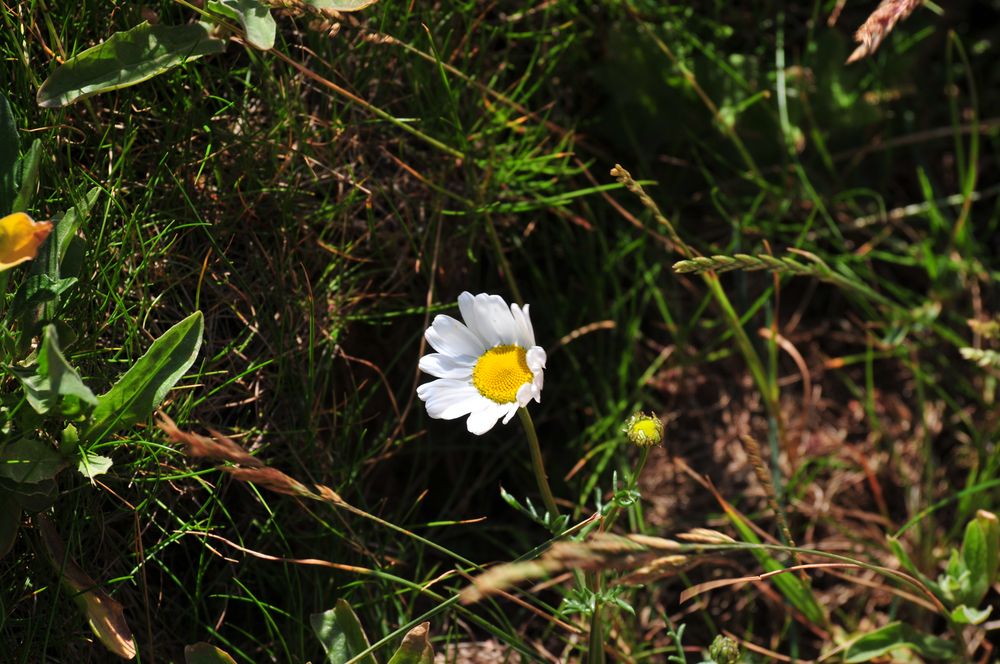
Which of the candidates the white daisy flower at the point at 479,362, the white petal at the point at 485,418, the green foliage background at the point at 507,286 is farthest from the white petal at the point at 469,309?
the green foliage background at the point at 507,286

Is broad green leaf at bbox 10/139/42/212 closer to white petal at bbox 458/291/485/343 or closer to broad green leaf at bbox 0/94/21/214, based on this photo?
broad green leaf at bbox 0/94/21/214

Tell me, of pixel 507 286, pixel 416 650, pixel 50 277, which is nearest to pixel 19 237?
pixel 50 277

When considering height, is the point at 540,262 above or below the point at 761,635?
above

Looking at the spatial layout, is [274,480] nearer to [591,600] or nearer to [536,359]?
[536,359]

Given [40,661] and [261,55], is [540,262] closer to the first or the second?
[261,55]

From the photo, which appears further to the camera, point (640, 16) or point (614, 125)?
point (614, 125)

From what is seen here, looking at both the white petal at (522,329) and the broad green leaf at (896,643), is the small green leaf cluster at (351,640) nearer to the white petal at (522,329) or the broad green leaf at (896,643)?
the white petal at (522,329)

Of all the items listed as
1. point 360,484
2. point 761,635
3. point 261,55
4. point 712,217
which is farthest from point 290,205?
point 761,635
